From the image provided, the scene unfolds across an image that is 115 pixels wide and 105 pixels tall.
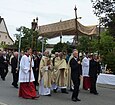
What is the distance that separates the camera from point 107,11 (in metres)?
25.3

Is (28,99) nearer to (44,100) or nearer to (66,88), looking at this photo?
(44,100)

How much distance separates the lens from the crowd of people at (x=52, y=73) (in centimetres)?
1216

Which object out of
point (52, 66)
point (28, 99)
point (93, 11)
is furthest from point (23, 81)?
point (93, 11)

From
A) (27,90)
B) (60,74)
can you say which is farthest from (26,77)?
(60,74)

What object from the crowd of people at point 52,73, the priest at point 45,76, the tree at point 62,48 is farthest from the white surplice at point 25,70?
the tree at point 62,48

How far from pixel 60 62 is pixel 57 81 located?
33.9 inches

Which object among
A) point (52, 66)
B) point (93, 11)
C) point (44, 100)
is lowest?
point (44, 100)

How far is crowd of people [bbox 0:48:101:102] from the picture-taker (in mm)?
12156

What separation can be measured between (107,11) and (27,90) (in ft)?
47.6

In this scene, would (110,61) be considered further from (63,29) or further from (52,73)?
(52,73)

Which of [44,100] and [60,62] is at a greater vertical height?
[60,62]

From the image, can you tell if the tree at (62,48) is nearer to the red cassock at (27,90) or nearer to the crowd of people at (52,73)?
the crowd of people at (52,73)

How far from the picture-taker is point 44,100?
1196cm

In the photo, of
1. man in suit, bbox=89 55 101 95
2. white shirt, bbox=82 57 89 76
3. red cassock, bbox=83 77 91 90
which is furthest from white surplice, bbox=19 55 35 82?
white shirt, bbox=82 57 89 76
